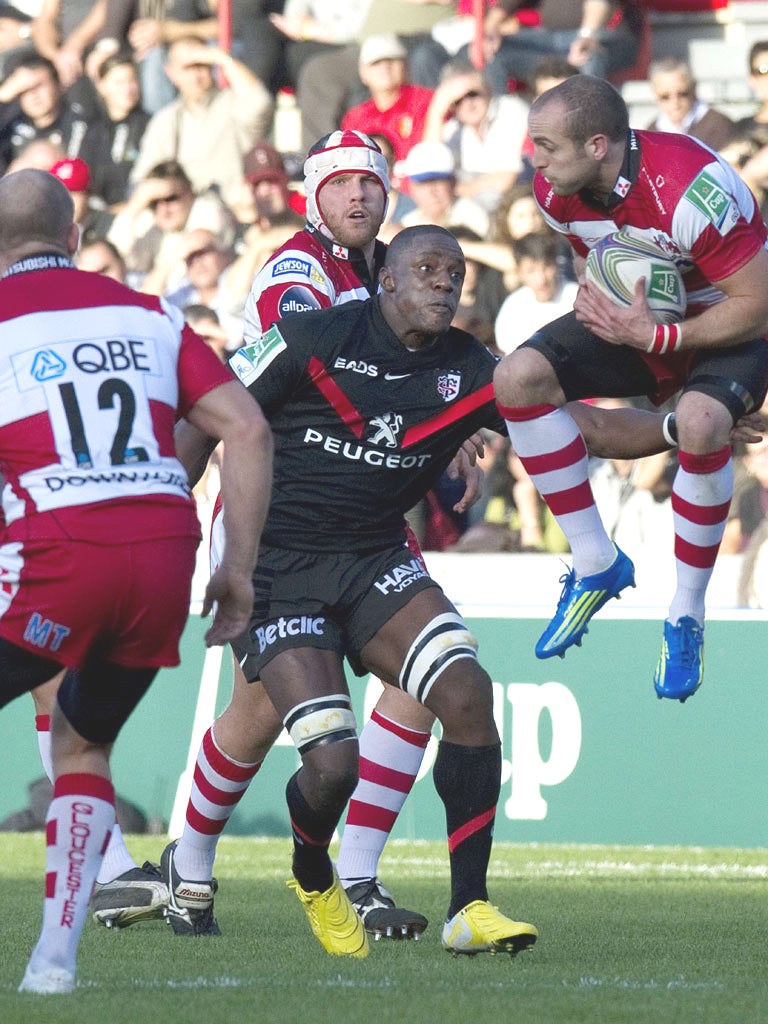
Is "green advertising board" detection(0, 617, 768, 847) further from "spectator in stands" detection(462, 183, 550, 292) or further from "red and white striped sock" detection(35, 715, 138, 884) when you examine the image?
"red and white striped sock" detection(35, 715, 138, 884)

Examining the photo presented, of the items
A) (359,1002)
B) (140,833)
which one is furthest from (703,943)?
(140,833)

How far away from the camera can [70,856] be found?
16.9ft

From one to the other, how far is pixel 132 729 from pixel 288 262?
507 centimetres

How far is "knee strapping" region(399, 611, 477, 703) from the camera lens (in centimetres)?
637

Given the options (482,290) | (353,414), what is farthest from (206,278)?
(353,414)

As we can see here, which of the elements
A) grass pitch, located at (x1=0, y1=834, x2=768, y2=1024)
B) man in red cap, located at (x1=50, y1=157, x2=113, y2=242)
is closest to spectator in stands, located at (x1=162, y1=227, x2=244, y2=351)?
man in red cap, located at (x1=50, y1=157, x2=113, y2=242)

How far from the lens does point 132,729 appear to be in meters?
11.7

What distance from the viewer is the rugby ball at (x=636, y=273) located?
6.47m

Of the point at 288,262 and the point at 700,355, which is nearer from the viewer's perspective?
the point at 700,355

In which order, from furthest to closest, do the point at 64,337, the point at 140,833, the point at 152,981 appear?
the point at 140,833
the point at 152,981
the point at 64,337

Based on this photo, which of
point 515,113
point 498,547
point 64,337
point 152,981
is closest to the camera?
point 64,337

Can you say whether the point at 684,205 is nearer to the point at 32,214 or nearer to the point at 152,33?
the point at 32,214

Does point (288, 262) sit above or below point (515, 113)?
below

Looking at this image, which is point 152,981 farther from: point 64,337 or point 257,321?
point 257,321
